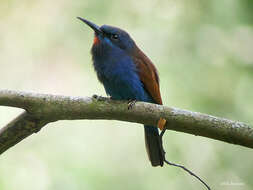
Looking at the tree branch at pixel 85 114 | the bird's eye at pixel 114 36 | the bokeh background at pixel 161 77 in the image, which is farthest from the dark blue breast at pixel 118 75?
the bokeh background at pixel 161 77

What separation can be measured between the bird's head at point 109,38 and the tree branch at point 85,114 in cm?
129

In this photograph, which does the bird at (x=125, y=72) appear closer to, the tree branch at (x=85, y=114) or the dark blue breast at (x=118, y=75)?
the dark blue breast at (x=118, y=75)

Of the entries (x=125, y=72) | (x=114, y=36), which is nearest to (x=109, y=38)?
(x=114, y=36)

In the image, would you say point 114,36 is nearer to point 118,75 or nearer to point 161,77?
point 118,75

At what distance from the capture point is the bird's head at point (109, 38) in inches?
182

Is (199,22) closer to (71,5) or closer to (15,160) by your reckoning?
(71,5)

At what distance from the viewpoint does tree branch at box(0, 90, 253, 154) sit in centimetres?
324

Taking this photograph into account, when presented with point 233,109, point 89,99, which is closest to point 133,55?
point 89,99

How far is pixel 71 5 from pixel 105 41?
2.27 meters

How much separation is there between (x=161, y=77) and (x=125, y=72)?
1.56 m

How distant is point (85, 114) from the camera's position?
3422 millimetres

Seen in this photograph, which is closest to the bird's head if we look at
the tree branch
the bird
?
the bird

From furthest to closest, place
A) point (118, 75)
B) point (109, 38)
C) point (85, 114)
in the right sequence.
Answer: point (109, 38), point (118, 75), point (85, 114)

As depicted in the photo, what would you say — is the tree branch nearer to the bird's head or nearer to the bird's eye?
the bird's head
